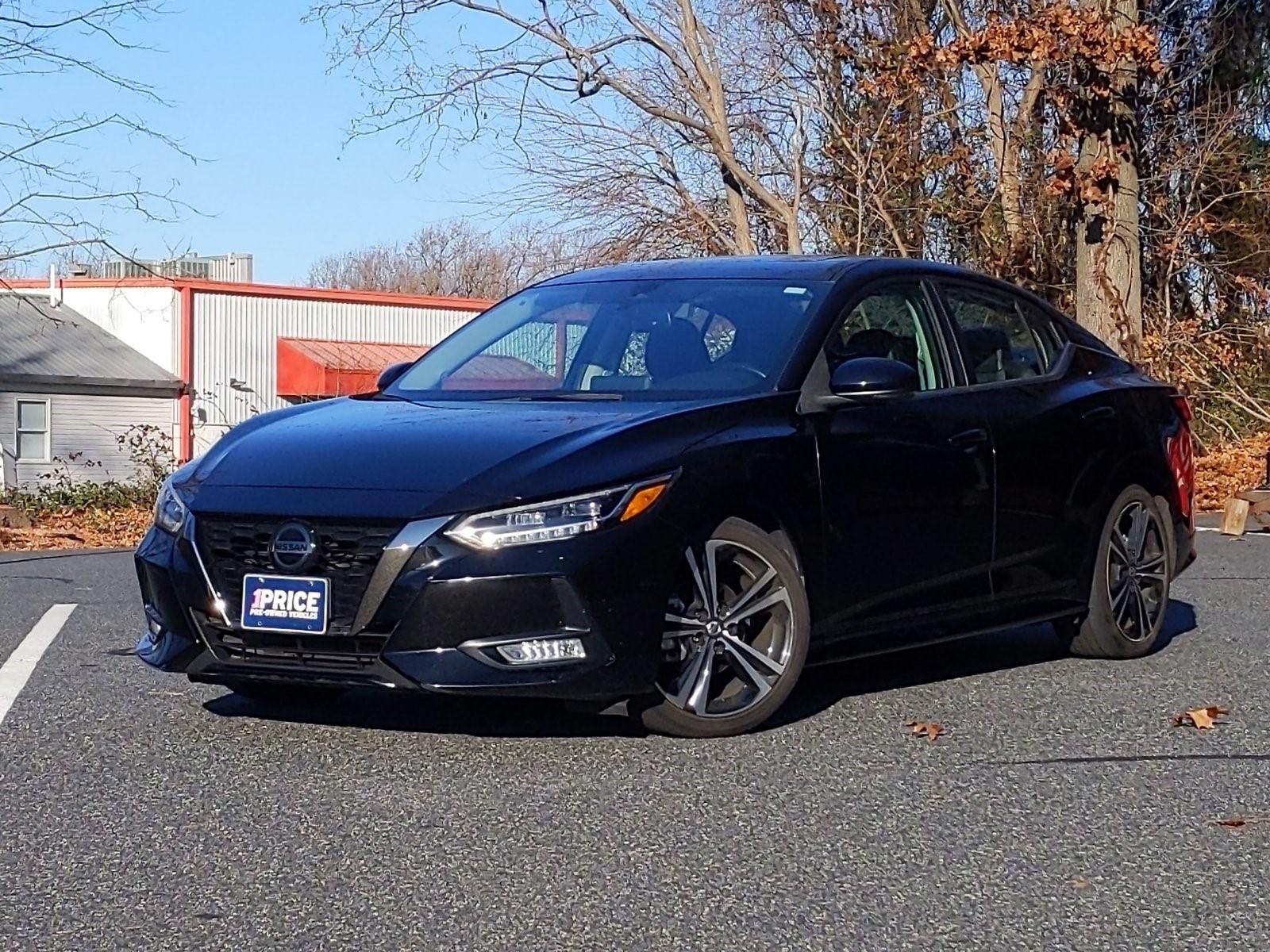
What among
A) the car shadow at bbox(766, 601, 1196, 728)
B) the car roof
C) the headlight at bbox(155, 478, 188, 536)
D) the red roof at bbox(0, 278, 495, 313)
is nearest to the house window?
the red roof at bbox(0, 278, 495, 313)

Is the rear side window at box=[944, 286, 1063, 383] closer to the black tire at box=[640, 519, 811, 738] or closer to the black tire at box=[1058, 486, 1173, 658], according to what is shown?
the black tire at box=[1058, 486, 1173, 658]

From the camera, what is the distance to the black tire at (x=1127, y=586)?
7.70m

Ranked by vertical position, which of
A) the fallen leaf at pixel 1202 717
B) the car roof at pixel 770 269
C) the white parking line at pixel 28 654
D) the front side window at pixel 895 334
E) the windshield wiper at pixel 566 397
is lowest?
the white parking line at pixel 28 654

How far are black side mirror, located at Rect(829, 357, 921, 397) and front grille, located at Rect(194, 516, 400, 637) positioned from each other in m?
1.66

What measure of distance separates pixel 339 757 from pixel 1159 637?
4054mm

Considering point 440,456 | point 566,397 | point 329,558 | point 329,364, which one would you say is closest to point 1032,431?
point 566,397

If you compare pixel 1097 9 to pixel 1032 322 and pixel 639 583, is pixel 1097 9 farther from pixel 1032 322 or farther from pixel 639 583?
pixel 639 583

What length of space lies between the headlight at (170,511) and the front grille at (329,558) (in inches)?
10.0

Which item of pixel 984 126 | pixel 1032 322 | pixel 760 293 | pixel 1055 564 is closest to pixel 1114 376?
pixel 1032 322

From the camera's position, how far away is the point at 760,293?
7.04 metres

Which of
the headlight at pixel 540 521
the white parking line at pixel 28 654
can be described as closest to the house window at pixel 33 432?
the white parking line at pixel 28 654

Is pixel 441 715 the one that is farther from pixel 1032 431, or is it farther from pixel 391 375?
pixel 1032 431

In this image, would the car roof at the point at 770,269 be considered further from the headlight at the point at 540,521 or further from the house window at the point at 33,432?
the house window at the point at 33,432

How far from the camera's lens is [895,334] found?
23.5ft
